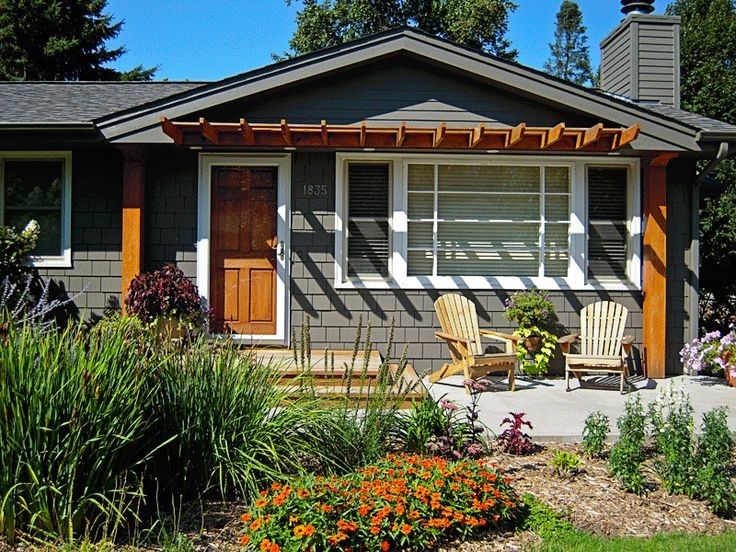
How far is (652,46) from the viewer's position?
8945mm

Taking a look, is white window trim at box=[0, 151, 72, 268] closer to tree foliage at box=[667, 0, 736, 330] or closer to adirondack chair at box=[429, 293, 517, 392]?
adirondack chair at box=[429, 293, 517, 392]

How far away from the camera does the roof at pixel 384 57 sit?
7023 mm

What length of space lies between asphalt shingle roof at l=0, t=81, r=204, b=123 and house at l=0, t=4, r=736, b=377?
0.10 meters

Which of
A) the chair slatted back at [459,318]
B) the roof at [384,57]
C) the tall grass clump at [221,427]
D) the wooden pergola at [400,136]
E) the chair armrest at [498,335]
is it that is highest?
the roof at [384,57]

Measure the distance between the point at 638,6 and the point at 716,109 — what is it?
491 centimetres

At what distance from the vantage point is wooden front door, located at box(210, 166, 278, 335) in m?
7.73

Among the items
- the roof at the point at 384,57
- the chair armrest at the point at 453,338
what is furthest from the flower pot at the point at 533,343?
the roof at the point at 384,57

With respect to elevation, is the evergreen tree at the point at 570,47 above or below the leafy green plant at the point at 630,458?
above

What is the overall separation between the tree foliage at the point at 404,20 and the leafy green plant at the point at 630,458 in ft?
67.0

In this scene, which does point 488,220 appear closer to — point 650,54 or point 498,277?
point 498,277

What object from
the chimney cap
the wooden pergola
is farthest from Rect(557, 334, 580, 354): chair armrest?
the chimney cap

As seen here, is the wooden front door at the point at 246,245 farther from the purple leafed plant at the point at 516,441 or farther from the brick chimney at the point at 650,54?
the brick chimney at the point at 650,54

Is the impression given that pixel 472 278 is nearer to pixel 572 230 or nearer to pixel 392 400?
pixel 572 230

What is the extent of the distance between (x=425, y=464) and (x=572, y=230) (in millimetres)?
4826
